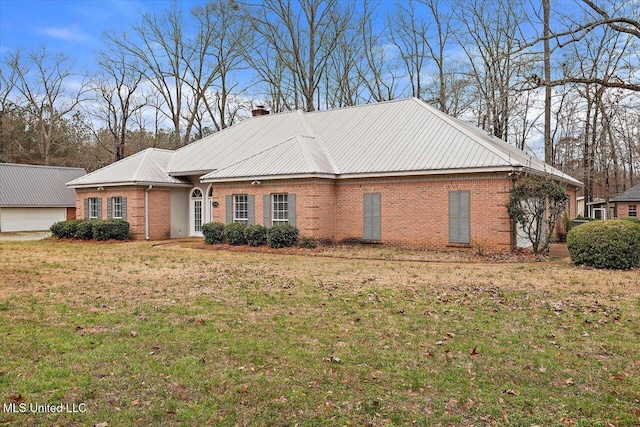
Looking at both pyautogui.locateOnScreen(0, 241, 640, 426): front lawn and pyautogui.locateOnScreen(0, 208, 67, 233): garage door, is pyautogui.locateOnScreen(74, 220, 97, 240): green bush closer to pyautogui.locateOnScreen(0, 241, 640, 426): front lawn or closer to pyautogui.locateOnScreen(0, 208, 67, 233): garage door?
pyautogui.locateOnScreen(0, 241, 640, 426): front lawn

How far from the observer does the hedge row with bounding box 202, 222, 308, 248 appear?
17.6m

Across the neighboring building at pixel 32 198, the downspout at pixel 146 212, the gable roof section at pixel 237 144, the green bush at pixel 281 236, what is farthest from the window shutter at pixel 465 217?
the neighboring building at pixel 32 198

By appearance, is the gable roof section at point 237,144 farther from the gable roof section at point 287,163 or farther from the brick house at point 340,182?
the gable roof section at point 287,163

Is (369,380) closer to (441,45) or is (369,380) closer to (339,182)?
(339,182)

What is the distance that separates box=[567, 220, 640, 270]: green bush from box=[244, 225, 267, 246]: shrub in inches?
412

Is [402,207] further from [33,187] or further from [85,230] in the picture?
[33,187]

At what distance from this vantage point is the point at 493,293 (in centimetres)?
921

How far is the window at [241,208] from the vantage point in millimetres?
19562

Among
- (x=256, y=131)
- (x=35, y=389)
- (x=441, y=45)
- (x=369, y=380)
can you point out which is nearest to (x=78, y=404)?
(x=35, y=389)

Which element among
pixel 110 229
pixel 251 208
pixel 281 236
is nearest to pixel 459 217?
pixel 281 236

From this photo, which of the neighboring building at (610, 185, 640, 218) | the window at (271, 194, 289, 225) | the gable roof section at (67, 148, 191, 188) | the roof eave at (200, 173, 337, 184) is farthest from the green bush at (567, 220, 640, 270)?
the neighboring building at (610, 185, 640, 218)

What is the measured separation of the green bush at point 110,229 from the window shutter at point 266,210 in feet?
23.6

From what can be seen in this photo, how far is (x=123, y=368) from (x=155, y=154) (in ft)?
70.5

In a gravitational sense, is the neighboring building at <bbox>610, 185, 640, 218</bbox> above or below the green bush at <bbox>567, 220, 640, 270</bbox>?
above
